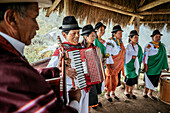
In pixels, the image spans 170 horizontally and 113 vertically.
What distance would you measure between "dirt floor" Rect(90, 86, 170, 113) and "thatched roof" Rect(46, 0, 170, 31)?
9.99ft

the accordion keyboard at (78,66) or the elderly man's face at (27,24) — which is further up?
the elderly man's face at (27,24)

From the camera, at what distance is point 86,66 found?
70.1 inches

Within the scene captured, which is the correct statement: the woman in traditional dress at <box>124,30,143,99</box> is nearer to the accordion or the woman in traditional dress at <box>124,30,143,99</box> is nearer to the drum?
the drum

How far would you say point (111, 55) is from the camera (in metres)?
3.30

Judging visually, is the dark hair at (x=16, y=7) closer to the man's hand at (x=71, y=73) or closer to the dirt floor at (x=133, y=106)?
the man's hand at (x=71, y=73)

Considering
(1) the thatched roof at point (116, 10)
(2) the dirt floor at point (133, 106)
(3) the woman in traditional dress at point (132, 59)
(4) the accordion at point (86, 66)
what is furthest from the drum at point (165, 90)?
(1) the thatched roof at point (116, 10)

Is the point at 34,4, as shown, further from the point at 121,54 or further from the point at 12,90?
the point at 121,54

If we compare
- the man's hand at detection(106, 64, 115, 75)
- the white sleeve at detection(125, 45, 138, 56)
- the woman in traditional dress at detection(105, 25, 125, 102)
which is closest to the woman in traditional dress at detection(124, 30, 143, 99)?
the white sleeve at detection(125, 45, 138, 56)

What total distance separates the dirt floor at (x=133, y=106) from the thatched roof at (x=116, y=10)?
9.99 feet

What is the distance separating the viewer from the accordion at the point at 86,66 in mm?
1683

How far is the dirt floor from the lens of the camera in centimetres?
289

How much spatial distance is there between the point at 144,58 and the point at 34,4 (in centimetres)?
360

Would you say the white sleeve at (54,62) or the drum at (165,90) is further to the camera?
the drum at (165,90)

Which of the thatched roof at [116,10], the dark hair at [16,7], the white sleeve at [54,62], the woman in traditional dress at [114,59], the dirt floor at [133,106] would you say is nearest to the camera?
the dark hair at [16,7]
